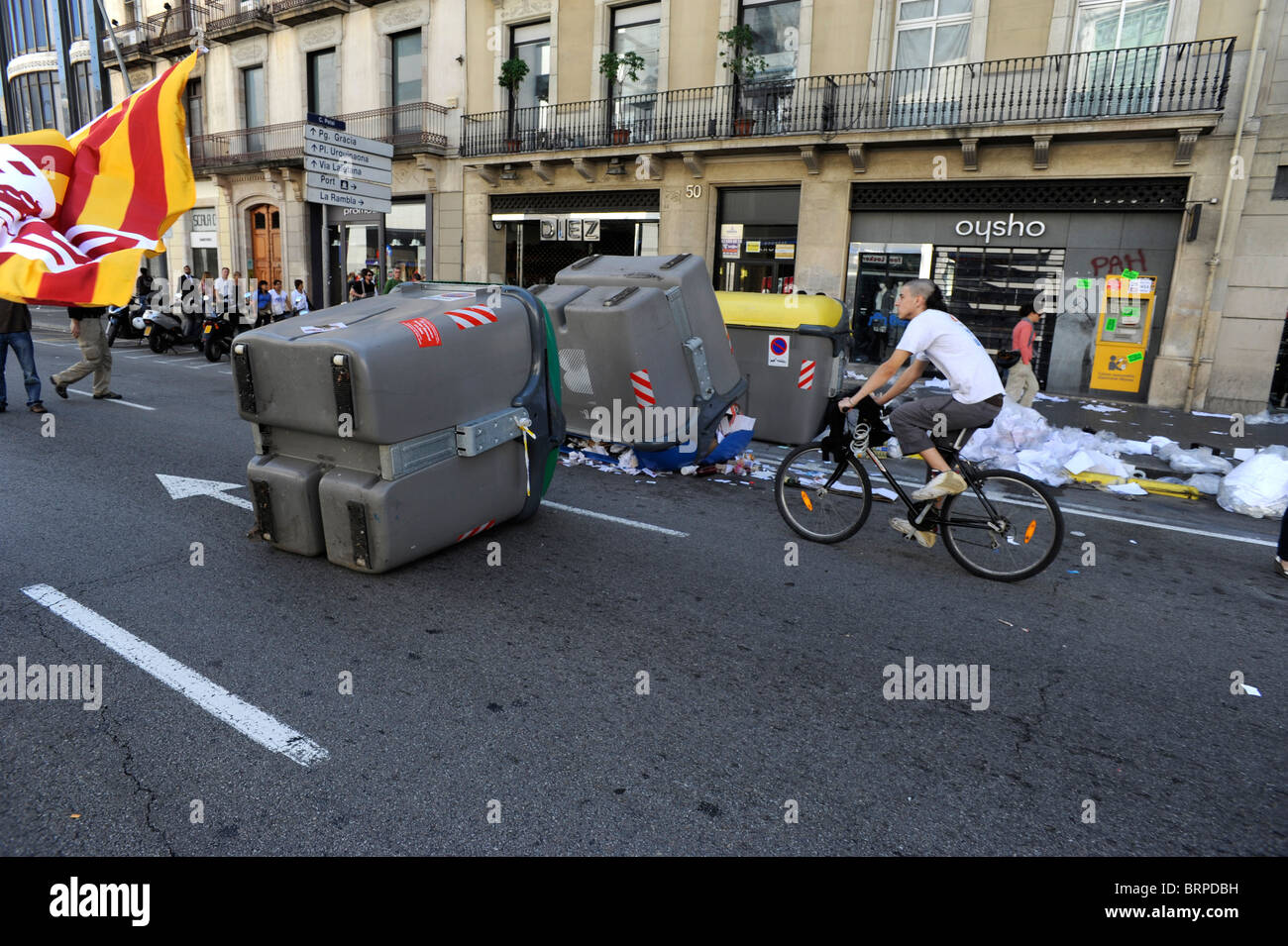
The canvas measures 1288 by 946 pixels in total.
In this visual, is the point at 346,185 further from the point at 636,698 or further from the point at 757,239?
the point at 636,698

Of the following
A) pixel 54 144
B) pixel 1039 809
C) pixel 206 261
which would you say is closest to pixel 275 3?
pixel 206 261

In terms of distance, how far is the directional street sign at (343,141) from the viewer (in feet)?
36.7

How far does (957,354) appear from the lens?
16.5 feet

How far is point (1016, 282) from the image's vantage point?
591 inches

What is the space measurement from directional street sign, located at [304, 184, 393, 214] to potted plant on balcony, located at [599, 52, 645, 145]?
7.47 metres

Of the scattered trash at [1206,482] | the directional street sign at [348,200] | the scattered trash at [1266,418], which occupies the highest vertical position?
the directional street sign at [348,200]

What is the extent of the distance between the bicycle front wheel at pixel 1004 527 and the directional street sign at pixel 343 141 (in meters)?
9.86

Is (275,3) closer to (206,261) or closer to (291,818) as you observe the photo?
(206,261)

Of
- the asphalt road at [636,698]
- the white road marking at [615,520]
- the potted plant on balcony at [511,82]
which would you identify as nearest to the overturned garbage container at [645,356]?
the white road marking at [615,520]

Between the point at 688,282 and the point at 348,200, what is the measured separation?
287 inches

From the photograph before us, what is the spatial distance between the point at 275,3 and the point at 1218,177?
82.6 feet

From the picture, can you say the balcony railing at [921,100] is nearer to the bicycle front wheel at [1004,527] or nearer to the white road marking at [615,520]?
the bicycle front wheel at [1004,527]

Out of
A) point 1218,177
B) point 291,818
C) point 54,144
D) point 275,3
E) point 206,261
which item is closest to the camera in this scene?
point 291,818

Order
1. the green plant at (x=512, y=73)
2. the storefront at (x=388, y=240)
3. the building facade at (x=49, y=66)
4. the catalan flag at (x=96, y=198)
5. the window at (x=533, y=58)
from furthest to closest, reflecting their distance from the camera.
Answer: the building facade at (x=49, y=66), the storefront at (x=388, y=240), the window at (x=533, y=58), the green plant at (x=512, y=73), the catalan flag at (x=96, y=198)
